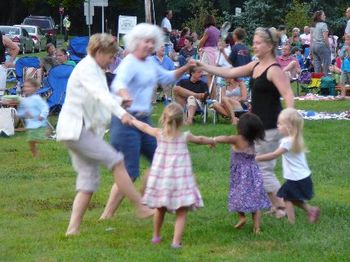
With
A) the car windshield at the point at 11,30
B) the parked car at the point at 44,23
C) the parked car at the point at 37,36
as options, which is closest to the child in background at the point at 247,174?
the car windshield at the point at 11,30

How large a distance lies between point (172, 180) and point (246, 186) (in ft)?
2.92

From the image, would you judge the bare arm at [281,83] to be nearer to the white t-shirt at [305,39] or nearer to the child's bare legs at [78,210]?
the child's bare legs at [78,210]

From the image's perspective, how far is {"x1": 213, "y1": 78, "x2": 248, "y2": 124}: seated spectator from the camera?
1734cm

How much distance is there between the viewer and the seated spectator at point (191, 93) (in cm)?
1738

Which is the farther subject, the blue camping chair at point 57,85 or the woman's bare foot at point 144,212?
the blue camping chair at point 57,85

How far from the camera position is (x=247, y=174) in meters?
8.20

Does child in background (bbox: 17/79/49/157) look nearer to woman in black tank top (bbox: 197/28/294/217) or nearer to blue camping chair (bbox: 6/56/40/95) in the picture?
woman in black tank top (bbox: 197/28/294/217)

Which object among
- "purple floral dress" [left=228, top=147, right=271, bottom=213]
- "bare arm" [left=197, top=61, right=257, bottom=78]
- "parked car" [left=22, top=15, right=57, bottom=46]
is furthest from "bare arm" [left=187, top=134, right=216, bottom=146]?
"parked car" [left=22, top=15, right=57, bottom=46]

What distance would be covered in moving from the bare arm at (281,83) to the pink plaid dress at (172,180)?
1.15 metres

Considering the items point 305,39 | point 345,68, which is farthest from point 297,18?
point 345,68

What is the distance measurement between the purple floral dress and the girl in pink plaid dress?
622 millimetres

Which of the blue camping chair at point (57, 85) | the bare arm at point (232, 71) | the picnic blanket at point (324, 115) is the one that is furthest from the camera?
the blue camping chair at point (57, 85)

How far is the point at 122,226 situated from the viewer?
8.60 metres

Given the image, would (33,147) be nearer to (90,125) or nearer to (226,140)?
(90,125)
